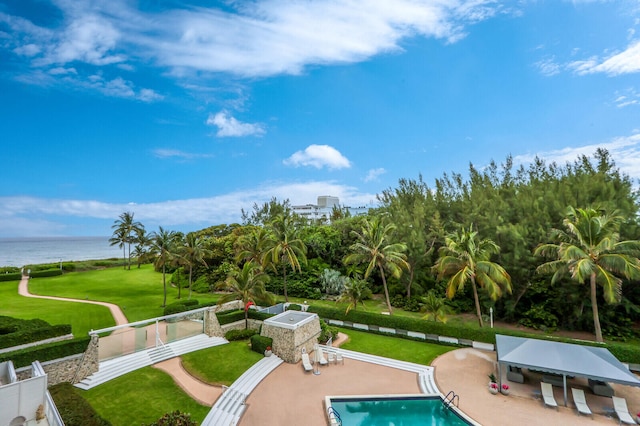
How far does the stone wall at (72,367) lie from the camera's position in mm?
14711

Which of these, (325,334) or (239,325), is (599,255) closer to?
(325,334)

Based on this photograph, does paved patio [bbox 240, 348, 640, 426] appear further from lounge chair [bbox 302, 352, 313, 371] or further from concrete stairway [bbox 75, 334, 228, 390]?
concrete stairway [bbox 75, 334, 228, 390]

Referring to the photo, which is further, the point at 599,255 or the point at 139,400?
the point at 599,255

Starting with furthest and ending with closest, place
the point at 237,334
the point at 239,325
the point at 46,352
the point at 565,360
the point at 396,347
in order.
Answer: the point at 239,325, the point at 237,334, the point at 396,347, the point at 46,352, the point at 565,360

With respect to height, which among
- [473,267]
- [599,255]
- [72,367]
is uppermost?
[599,255]

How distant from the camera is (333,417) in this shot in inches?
485

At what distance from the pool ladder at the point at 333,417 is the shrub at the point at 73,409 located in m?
7.84

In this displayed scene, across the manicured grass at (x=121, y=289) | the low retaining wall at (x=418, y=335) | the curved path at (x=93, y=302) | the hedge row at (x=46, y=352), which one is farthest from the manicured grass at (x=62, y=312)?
the low retaining wall at (x=418, y=335)

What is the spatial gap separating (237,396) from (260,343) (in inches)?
206

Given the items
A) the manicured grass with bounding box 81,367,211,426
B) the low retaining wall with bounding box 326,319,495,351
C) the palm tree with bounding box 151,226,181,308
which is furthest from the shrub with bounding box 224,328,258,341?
the palm tree with bounding box 151,226,181,308

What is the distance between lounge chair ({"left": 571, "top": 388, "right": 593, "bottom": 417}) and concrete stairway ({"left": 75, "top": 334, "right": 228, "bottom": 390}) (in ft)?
62.6

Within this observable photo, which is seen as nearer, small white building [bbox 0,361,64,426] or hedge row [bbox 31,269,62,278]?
small white building [bbox 0,361,64,426]

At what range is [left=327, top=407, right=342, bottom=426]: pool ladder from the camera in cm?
1192

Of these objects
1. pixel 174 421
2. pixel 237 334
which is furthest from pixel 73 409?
pixel 237 334
